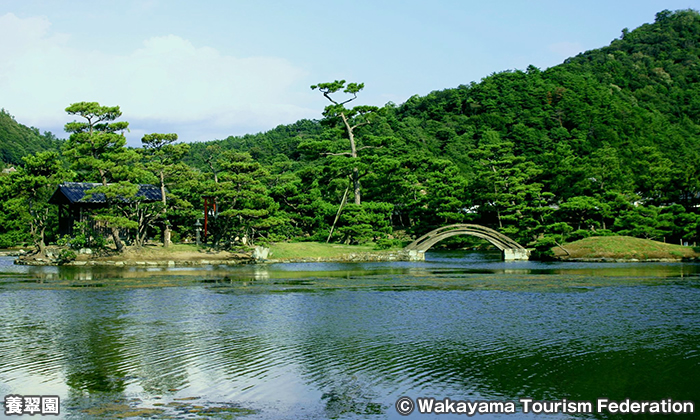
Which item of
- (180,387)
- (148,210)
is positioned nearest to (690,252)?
(148,210)

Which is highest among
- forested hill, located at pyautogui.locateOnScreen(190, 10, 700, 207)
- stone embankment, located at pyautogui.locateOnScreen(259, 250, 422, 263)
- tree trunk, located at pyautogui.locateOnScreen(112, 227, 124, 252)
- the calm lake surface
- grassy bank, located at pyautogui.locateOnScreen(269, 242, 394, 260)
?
forested hill, located at pyautogui.locateOnScreen(190, 10, 700, 207)

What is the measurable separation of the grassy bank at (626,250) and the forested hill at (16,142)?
78.4m

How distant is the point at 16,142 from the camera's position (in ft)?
325

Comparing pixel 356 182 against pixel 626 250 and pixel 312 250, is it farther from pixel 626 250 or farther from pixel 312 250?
pixel 626 250

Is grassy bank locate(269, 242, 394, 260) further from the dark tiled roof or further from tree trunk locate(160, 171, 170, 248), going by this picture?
the dark tiled roof

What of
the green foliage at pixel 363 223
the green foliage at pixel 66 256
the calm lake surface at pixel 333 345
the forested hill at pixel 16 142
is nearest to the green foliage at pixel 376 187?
the green foliage at pixel 363 223

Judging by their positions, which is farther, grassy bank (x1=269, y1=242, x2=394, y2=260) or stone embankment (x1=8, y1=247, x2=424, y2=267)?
grassy bank (x1=269, y1=242, x2=394, y2=260)

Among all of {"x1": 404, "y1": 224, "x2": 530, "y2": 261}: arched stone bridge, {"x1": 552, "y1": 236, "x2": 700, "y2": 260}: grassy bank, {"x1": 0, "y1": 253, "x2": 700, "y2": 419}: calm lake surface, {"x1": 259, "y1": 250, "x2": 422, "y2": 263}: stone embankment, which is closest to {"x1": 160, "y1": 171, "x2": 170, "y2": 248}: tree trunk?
{"x1": 259, "y1": 250, "x2": 422, "y2": 263}: stone embankment

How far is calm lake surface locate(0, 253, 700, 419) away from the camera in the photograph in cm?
888

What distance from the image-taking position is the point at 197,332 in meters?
13.6

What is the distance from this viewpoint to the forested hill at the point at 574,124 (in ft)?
148

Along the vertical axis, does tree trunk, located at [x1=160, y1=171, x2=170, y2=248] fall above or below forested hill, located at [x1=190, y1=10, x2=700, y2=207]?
below

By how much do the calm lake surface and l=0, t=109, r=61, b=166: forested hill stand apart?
79088 millimetres

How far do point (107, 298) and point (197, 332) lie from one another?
272 inches
